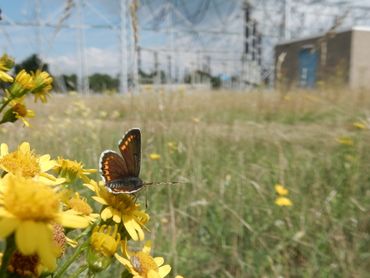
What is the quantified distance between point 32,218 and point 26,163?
290mm

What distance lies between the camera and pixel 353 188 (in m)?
2.53

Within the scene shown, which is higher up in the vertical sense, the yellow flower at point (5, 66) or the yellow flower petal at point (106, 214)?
the yellow flower at point (5, 66)

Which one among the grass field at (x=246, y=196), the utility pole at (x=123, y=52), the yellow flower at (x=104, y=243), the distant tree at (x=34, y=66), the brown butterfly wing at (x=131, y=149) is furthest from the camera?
the utility pole at (x=123, y=52)

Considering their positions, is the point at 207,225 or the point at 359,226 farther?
the point at 207,225

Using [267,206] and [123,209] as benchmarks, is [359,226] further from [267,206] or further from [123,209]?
[123,209]

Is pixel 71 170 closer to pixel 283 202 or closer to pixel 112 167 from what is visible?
pixel 112 167

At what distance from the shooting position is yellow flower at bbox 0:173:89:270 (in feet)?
1.29

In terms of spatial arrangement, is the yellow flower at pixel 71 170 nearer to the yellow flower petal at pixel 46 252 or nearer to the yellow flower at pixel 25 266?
the yellow flower at pixel 25 266

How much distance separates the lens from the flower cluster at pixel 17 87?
105 centimetres

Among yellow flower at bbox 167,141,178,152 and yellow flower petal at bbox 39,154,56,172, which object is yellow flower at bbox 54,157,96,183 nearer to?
yellow flower petal at bbox 39,154,56,172

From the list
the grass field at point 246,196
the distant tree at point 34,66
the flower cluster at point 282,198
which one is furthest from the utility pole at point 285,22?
the flower cluster at point 282,198

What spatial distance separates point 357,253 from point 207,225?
2.48ft

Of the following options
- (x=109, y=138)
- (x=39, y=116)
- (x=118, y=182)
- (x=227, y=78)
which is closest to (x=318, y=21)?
(x=227, y=78)

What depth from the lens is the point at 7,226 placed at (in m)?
0.41
